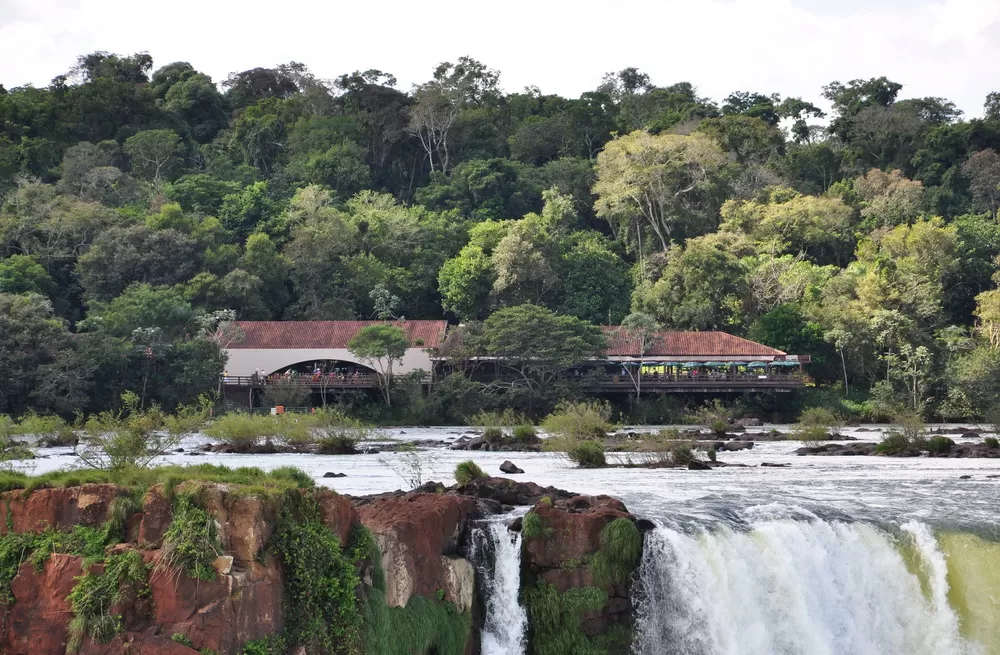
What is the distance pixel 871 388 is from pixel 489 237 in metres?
19.7

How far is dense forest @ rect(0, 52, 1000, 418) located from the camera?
52.0 metres

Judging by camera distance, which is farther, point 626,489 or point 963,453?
point 963,453

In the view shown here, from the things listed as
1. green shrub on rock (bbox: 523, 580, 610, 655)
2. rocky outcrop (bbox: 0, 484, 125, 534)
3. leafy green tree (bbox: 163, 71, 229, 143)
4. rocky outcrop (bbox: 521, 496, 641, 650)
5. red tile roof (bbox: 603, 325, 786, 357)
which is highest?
leafy green tree (bbox: 163, 71, 229, 143)

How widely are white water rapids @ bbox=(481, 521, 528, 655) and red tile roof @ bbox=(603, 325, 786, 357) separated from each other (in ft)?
113

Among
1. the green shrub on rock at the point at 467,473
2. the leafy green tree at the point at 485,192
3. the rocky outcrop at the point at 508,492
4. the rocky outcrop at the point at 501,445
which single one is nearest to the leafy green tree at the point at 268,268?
the leafy green tree at the point at 485,192

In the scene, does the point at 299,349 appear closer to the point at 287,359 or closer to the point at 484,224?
the point at 287,359

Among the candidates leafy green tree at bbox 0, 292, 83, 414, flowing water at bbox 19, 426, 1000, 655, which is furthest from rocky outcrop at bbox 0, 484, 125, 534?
leafy green tree at bbox 0, 292, 83, 414

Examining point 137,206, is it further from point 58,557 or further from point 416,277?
point 58,557

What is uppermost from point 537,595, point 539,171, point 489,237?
point 539,171

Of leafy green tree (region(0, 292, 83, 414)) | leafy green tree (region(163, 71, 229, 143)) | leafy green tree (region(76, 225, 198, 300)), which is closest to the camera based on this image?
leafy green tree (region(0, 292, 83, 414))

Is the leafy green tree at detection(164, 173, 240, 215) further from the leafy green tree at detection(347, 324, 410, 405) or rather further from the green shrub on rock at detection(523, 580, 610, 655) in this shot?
the green shrub on rock at detection(523, 580, 610, 655)

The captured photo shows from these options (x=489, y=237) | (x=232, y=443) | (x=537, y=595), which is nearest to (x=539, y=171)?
(x=489, y=237)

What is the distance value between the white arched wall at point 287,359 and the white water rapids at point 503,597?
34.9 meters

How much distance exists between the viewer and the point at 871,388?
52969mm
